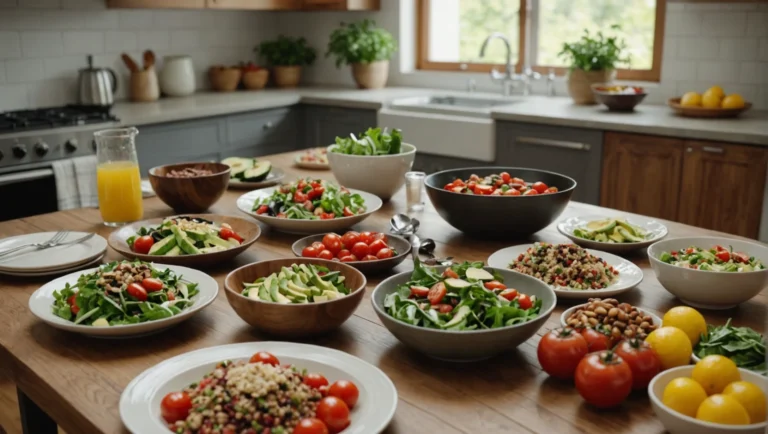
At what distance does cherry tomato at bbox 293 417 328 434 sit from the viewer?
947 millimetres

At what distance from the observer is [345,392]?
1037 mm

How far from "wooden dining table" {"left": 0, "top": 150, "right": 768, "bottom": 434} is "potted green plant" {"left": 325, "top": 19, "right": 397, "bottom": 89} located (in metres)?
3.18

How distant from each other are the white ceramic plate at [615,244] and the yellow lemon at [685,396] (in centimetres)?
78

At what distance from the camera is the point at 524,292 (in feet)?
4.45

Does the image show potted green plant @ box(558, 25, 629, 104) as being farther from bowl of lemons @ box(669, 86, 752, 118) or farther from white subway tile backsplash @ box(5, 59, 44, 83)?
white subway tile backsplash @ box(5, 59, 44, 83)

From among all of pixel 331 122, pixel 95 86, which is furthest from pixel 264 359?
pixel 331 122

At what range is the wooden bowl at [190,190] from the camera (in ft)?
6.81

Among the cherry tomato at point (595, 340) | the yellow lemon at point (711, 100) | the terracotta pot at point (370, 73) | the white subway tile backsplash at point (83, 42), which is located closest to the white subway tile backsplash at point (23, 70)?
the white subway tile backsplash at point (83, 42)

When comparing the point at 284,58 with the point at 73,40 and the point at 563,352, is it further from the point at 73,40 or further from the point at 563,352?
the point at 563,352

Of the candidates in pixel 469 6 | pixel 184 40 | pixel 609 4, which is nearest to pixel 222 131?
pixel 184 40

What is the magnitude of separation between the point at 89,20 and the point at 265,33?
4.55 feet

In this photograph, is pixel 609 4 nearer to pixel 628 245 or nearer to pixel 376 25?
pixel 376 25

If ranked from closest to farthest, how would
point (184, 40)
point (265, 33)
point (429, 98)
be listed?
point (429, 98)
point (184, 40)
point (265, 33)

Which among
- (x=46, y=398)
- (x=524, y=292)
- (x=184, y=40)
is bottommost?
(x=46, y=398)
